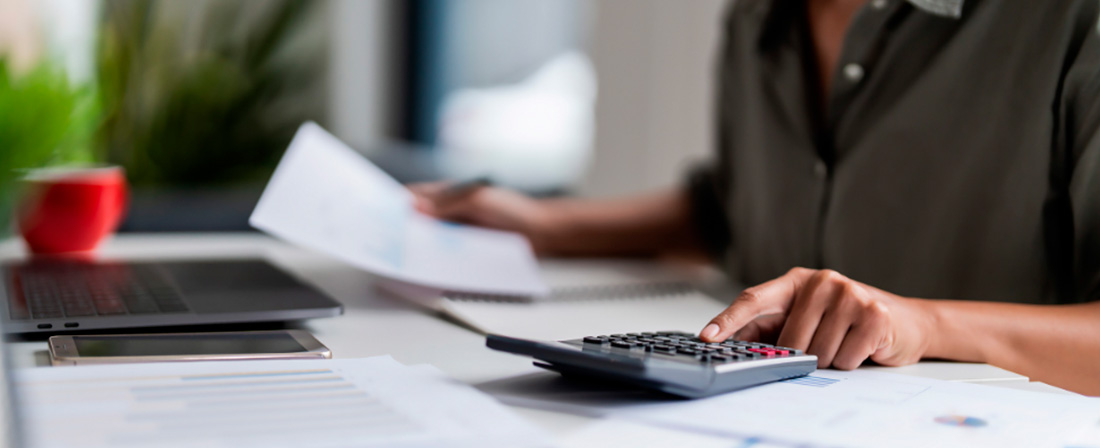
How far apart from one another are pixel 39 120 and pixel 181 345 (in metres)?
0.79

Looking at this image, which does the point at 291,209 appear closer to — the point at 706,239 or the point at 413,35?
the point at 706,239

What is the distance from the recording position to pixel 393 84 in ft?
12.7

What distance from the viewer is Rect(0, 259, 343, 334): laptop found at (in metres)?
0.60

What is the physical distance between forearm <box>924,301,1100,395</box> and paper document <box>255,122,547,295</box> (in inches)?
14.9

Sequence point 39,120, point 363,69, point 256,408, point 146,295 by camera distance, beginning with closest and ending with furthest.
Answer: point 256,408 < point 146,295 < point 39,120 < point 363,69

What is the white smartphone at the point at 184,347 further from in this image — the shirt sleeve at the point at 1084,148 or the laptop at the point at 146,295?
the shirt sleeve at the point at 1084,148

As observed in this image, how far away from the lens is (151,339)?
0.56m

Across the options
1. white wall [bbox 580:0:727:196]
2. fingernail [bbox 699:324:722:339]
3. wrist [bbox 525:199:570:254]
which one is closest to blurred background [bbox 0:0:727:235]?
white wall [bbox 580:0:727:196]

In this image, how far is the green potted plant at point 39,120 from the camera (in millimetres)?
1144

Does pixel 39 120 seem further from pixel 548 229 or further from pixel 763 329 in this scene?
pixel 763 329

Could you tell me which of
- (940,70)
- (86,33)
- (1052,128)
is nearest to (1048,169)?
(1052,128)

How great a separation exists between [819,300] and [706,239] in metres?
0.69

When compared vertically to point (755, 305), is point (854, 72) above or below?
above

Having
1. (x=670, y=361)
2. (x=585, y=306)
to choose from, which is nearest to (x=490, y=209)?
(x=585, y=306)
